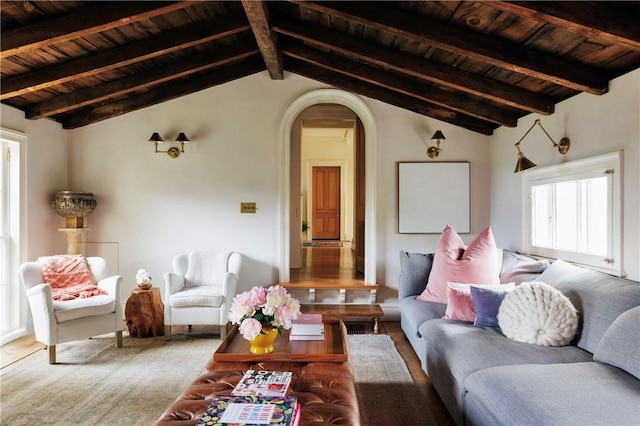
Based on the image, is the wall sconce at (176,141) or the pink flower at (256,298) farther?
the wall sconce at (176,141)

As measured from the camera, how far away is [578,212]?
10.0 feet

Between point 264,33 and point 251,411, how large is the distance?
9.13 ft

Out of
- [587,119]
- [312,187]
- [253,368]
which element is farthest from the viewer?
[312,187]

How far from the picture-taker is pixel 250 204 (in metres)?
4.49

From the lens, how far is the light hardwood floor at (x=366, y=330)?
103 inches

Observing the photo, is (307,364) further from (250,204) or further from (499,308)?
(250,204)

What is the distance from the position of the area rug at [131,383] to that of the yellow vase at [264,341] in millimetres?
748

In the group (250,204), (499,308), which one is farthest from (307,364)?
(250,204)

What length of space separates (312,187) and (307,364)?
8.26 meters

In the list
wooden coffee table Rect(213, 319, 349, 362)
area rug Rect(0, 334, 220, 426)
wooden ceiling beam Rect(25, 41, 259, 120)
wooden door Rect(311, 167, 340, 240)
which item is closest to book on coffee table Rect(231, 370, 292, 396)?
wooden coffee table Rect(213, 319, 349, 362)

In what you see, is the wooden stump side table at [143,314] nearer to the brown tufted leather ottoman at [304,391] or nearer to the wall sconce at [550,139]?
the brown tufted leather ottoman at [304,391]

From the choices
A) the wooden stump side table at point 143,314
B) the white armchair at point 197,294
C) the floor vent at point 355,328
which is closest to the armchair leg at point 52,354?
the wooden stump side table at point 143,314

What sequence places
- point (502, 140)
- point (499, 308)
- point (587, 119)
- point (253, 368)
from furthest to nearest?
point (502, 140), point (587, 119), point (499, 308), point (253, 368)

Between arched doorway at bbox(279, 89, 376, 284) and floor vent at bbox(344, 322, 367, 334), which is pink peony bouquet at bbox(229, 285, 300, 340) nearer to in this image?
floor vent at bbox(344, 322, 367, 334)
